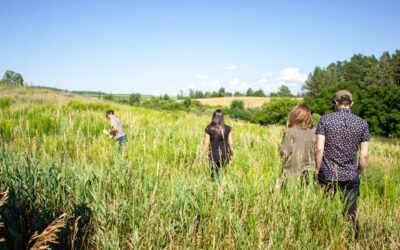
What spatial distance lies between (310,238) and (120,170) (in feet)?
6.56

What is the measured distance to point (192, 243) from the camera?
1.81 m

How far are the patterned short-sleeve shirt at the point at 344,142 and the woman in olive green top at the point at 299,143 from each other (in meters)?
0.38

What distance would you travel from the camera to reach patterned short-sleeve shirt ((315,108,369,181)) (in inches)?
113

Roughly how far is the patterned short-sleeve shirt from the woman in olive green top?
0.38 m

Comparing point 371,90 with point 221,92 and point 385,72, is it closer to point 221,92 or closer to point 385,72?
point 385,72

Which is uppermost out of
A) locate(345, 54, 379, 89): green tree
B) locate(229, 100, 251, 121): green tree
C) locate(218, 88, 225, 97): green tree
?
locate(345, 54, 379, 89): green tree

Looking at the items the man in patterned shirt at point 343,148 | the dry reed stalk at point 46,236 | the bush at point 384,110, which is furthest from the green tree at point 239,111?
the dry reed stalk at point 46,236

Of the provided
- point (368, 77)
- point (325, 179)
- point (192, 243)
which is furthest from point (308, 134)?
point (368, 77)

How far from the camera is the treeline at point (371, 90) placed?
4850 centimetres

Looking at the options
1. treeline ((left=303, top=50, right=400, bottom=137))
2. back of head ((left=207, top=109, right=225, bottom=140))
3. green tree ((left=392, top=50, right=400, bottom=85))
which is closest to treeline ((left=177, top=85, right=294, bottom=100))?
treeline ((left=303, top=50, right=400, bottom=137))

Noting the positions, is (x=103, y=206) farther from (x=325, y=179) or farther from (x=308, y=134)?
(x=308, y=134)

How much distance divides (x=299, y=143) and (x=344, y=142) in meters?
0.62

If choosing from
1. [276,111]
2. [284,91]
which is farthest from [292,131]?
[284,91]

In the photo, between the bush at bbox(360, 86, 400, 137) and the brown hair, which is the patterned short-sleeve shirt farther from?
the bush at bbox(360, 86, 400, 137)
